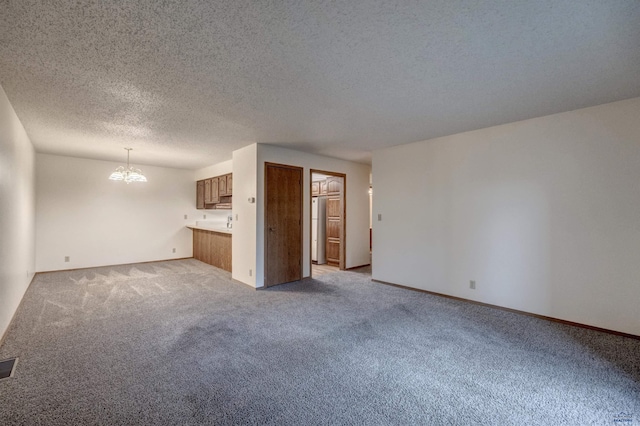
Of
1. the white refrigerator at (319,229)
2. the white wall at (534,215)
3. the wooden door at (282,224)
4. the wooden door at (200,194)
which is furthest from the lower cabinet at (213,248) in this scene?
the white wall at (534,215)

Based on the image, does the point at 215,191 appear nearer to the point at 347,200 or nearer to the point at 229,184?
the point at 229,184

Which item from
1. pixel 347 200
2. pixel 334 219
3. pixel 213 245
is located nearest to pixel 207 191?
pixel 213 245

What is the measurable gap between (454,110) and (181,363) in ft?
12.7

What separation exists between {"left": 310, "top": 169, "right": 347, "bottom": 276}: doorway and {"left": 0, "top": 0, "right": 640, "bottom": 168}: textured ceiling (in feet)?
8.84

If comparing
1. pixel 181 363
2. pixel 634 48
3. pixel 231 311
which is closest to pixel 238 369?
pixel 181 363

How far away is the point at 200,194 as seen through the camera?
7824 millimetres

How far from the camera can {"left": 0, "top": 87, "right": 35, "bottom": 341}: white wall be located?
9.41ft

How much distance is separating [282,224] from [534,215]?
3767mm

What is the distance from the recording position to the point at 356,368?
7.66ft

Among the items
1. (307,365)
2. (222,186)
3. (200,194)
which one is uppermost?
(222,186)

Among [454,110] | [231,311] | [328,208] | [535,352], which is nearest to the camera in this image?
[535,352]

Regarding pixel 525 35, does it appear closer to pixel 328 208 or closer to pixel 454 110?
pixel 454 110

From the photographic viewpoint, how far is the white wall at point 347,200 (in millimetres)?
4809

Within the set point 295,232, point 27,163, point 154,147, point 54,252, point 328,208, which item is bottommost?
point 54,252
